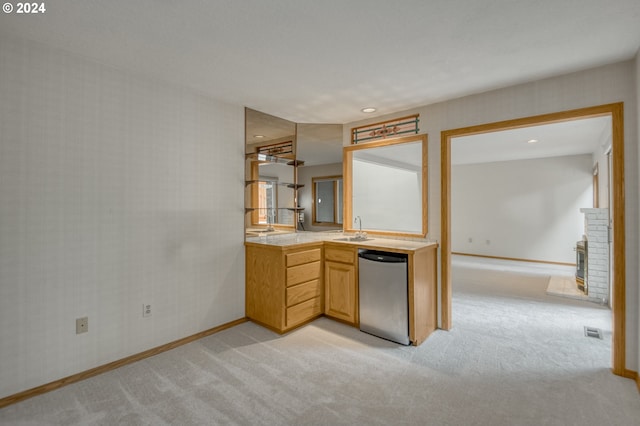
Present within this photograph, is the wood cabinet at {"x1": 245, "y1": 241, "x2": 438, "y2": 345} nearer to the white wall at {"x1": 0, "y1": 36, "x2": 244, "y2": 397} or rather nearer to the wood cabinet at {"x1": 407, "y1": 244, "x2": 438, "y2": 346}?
the wood cabinet at {"x1": 407, "y1": 244, "x2": 438, "y2": 346}

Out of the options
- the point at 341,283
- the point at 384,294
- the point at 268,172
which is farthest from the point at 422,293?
the point at 268,172

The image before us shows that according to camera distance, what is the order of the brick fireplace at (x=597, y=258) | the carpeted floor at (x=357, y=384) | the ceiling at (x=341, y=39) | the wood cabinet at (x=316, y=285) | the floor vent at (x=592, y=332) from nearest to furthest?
the ceiling at (x=341, y=39) → the carpeted floor at (x=357, y=384) → the wood cabinet at (x=316, y=285) → the floor vent at (x=592, y=332) → the brick fireplace at (x=597, y=258)

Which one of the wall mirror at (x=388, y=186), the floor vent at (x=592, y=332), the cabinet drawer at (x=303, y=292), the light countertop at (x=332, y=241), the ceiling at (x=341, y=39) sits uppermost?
the ceiling at (x=341, y=39)

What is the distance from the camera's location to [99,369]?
2248mm

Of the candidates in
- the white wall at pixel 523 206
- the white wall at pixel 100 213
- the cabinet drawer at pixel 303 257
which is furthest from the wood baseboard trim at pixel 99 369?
the white wall at pixel 523 206

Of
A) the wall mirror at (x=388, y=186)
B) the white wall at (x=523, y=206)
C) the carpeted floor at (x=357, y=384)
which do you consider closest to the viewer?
the carpeted floor at (x=357, y=384)

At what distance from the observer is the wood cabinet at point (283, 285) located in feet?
9.56

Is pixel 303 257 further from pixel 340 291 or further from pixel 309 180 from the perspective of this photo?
pixel 309 180

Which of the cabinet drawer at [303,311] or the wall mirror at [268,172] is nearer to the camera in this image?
the cabinet drawer at [303,311]

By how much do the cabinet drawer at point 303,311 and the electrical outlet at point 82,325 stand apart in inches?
63.6

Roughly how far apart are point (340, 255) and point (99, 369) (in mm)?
2235

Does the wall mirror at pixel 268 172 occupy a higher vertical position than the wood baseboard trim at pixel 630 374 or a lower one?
higher

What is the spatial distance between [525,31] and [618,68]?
3.46 ft

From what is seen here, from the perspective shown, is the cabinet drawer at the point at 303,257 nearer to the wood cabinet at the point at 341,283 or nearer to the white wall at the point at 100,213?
the wood cabinet at the point at 341,283
